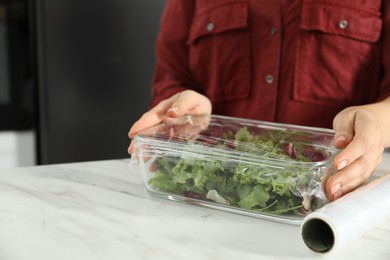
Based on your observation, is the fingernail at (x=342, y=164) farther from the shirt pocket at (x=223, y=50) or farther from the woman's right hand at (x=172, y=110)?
the shirt pocket at (x=223, y=50)

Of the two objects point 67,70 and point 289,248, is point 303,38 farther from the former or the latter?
point 67,70

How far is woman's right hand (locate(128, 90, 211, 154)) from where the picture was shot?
2.70 ft

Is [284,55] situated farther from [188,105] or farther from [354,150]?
[354,150]

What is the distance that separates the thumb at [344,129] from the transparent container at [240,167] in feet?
0.05

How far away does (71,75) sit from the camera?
71.8 inches

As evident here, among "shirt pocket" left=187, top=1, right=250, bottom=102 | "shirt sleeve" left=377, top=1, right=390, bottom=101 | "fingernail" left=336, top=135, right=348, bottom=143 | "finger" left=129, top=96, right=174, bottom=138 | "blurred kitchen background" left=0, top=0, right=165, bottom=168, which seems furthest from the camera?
"blurred kitchen background" left=0, top=0, right=165, bottom=168

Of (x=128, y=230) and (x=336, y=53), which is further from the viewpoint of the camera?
(x=336, y=53)

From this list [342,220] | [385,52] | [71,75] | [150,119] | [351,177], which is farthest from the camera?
[71,75]

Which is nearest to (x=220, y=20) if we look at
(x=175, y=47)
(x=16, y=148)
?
(x=175, y=47)

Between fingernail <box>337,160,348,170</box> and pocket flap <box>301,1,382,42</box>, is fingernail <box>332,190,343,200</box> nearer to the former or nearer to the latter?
fingernail <box>337,160,348,170</box>

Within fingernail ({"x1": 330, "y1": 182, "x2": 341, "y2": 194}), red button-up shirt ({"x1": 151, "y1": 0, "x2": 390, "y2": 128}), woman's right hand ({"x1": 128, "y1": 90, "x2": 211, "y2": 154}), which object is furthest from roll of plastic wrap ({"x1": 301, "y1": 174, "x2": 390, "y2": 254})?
red button-up shirt ({"x1": 151, "y1": 0, "x2": 390, "y2": 128})

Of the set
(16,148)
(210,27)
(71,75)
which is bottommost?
(16,148)

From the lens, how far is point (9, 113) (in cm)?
182

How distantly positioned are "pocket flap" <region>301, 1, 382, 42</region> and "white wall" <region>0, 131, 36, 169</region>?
42.0 inches
